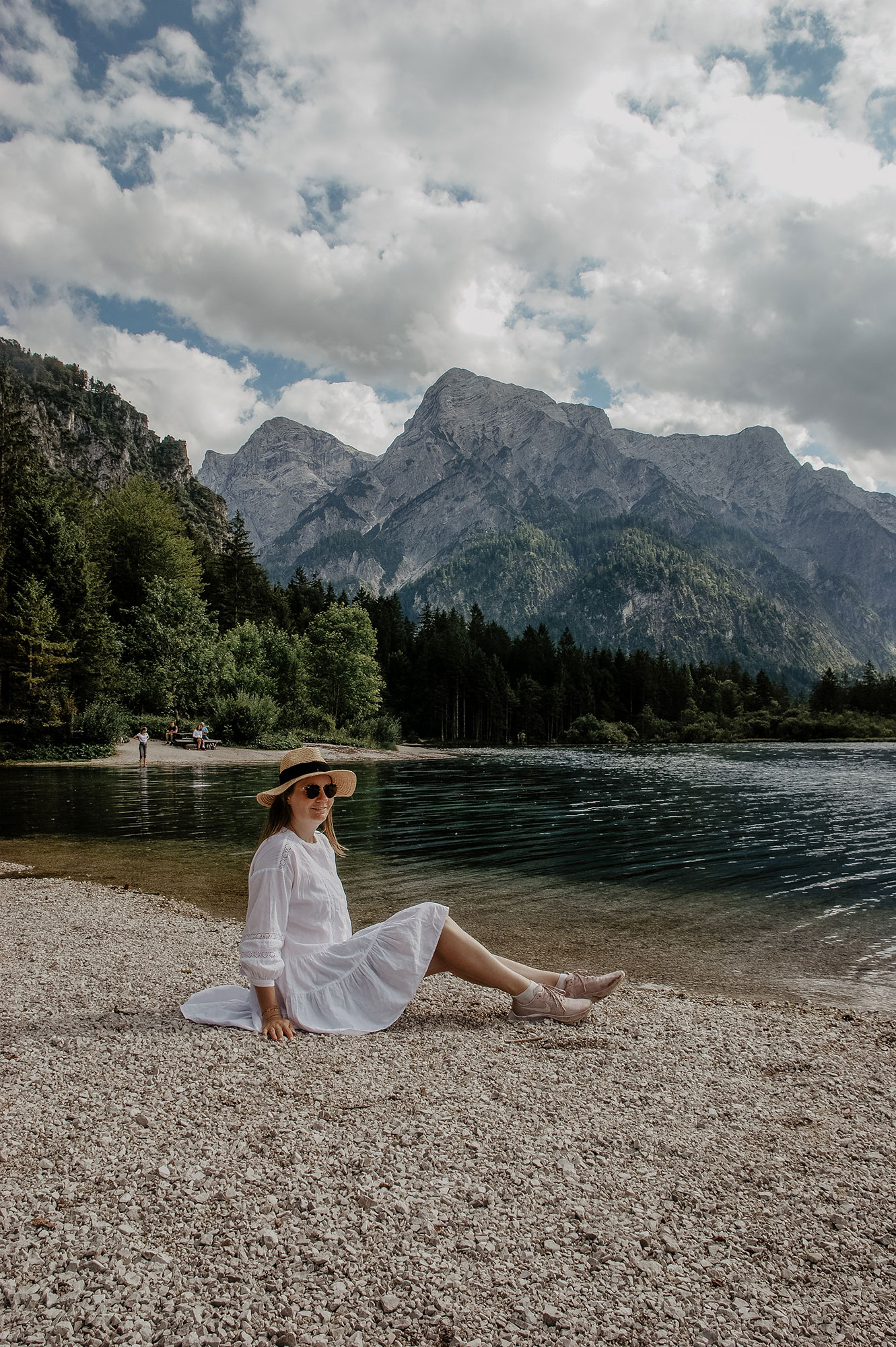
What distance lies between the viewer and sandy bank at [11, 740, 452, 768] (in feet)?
137

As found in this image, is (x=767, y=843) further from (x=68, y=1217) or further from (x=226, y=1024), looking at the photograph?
(x=68, y=1217)

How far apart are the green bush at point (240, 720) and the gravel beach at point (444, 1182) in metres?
49.6

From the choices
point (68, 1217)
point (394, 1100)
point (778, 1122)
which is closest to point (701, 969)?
point (778, 1122)

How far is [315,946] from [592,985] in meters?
2.61

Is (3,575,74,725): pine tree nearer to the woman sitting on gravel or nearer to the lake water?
the lake water

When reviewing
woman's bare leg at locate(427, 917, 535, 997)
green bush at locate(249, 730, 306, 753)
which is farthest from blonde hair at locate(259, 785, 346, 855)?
green bush at locate(249, 730, 306, 753)

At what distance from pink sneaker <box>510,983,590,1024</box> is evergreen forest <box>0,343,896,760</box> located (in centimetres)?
4207

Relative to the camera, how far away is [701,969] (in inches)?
362

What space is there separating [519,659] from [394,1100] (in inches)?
5046

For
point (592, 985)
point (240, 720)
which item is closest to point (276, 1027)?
point (592, 985)

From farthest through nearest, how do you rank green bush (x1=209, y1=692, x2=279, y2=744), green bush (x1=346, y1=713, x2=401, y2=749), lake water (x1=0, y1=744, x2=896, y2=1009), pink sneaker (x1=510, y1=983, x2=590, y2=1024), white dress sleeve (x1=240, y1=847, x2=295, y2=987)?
green bush (x1=346, y1=713, x2=401, y2=749) → green bush (x1=209, y1=692, x2=279, y2=744) → lake water (x1=0, y1=744, x2=896, y2=1009) → pink sneaker (x1=510, y1=983, x2=590, y2=1024) → white dress sleeve (x1=240, y1=847, x2=295, y2=987)

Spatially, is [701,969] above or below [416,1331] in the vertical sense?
below

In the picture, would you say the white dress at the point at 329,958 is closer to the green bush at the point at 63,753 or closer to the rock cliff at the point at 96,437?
the green bush at the point at 63,753

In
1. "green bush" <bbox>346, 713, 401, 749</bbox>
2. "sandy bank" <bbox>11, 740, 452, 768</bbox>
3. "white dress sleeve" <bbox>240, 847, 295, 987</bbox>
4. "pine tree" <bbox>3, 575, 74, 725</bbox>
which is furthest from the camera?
"green bush" <bbox>346, 713, 401, 749</bbox>
